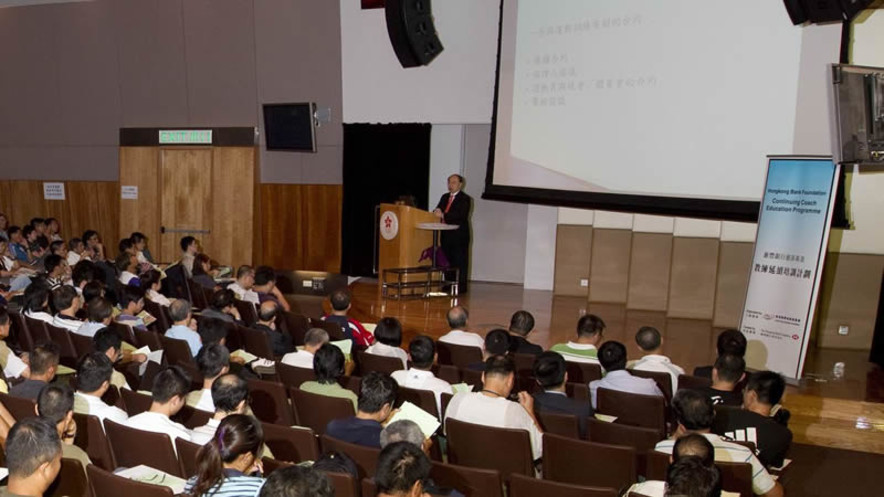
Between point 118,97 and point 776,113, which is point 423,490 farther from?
point 118,97

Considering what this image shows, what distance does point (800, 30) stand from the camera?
264 inches

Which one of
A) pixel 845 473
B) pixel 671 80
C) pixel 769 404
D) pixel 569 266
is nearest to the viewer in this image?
pixel 769 404

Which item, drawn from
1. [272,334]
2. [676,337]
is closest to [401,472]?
[272,334]

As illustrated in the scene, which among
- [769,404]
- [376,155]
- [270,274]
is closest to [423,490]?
[769,404]

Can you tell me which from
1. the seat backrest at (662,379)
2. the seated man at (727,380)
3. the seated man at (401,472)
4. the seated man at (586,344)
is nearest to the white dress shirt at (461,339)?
the seated man at (586,344)

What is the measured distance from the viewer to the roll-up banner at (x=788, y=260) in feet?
19.4

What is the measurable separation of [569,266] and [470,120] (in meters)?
2.27

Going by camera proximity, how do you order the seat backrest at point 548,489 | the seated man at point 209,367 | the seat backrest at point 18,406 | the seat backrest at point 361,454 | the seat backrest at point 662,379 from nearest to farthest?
the seat backrest at point 548,489 < the seat backrest at point 361,454 < the seat backrest at point 18,406 < the seated man at point 209,367 < the seat backrest at point 662,379

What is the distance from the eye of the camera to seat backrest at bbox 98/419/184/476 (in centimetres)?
329

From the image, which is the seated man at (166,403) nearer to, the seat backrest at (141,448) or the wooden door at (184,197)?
the seat backrest at (141,448)

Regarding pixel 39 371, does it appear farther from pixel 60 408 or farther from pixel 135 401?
pixel 60 408

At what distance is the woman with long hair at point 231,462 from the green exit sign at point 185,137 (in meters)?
10.3

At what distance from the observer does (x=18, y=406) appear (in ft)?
12.5

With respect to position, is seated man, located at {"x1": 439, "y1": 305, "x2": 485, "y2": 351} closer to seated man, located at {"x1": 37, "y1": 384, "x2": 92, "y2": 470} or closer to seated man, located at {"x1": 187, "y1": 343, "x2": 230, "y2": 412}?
seated man, located at {"x1": 187, "y1": 343, "x2": 230, "y2": 412}
